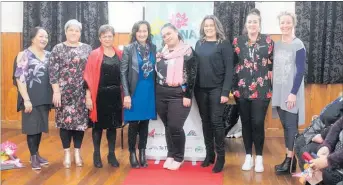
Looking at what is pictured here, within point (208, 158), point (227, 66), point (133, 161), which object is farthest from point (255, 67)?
point (133, 161)

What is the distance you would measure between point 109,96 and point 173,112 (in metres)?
0.55

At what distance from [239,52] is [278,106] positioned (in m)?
0.56

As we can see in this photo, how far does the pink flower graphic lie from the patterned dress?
1602mm

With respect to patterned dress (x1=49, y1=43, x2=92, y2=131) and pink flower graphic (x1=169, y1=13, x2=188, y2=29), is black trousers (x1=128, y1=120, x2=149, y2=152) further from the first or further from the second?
pink flower graphic (x1=169, y1=13, x2=188, y2=29)

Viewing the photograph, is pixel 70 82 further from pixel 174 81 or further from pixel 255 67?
pixel 255 67

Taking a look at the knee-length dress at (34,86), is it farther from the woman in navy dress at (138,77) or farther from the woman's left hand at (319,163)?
the woman's left hand at (319,163)

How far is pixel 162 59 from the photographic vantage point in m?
3.87

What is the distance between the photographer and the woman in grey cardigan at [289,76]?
3715 millimetres

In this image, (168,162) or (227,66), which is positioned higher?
(227,66)

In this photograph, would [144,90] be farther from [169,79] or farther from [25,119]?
[25,119]

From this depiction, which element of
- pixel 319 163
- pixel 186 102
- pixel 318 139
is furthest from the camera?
pixel 186 102

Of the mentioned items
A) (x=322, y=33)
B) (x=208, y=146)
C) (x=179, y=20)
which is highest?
(x=179, y=20)

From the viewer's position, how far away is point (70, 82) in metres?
3.86

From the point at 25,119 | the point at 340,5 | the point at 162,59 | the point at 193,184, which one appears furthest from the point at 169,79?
the point at 340,5
